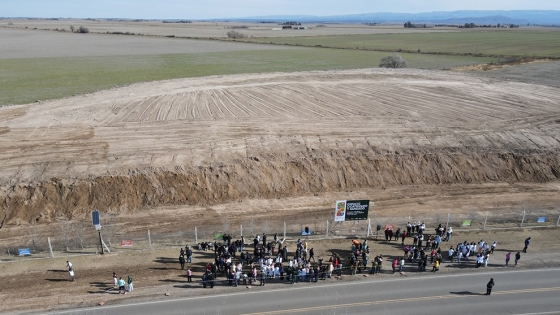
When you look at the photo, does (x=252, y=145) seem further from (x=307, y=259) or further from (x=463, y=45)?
(x=463, y=45)

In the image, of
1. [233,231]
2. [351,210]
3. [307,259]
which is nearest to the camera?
[307,259]

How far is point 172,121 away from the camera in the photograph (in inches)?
1481

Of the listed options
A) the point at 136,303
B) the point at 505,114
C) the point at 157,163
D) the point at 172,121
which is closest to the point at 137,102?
the point at 172,121

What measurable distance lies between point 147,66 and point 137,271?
65064mm

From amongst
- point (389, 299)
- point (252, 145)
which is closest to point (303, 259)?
point (389, 299)

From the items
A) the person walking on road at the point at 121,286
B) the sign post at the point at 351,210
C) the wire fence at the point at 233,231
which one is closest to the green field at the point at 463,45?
the wire fence at the point at 233,231

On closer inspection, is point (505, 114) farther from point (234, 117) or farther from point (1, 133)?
point (1, 133)

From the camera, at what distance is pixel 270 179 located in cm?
3164

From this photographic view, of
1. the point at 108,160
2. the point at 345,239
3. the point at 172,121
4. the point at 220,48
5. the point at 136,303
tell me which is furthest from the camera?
the point at 220,48

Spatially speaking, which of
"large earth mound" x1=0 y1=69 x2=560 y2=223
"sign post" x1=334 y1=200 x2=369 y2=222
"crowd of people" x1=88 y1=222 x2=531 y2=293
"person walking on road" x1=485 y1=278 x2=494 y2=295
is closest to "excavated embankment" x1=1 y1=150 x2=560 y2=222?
"large earth mound" x1=0 y1=69 x2=560 y2=223

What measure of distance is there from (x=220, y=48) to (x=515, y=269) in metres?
104

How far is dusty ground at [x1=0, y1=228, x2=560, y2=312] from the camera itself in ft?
66.9

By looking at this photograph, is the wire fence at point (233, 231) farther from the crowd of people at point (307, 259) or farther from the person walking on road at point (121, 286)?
the person walking on road at point (121, 286)

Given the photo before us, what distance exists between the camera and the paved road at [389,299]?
64.3 feet
